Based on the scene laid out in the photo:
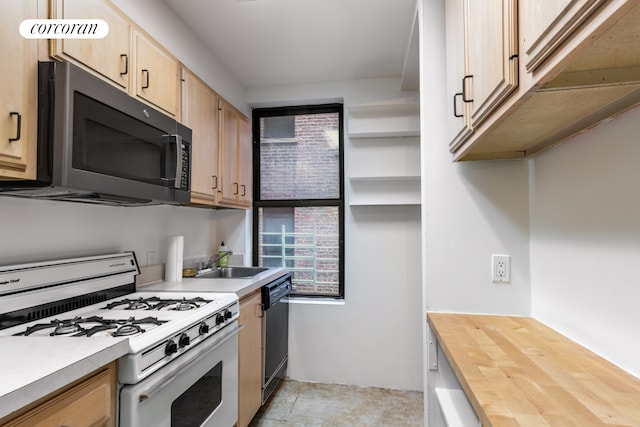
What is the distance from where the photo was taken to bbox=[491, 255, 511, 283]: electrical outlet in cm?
147

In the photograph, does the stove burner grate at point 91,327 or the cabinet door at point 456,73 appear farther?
the cabinet door at point 456,73

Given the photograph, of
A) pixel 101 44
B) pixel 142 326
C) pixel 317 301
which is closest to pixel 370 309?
pixel 317 301

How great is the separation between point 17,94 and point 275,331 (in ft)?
6.68

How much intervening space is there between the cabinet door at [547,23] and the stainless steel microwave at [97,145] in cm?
138

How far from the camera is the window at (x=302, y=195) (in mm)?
2973

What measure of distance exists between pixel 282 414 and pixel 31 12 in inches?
99.2

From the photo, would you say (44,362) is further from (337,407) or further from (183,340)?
(337,407)

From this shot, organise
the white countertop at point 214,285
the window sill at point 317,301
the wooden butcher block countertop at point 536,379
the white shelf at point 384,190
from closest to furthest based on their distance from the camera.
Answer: the wooden butcher block countertop at point 536,379
the white countertop at point 214,285
the white shelf at point 384,190
the window sill at point 317,301

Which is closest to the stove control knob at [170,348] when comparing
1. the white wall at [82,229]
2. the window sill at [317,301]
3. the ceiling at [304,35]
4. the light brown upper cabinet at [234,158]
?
the white wall at [82,229]

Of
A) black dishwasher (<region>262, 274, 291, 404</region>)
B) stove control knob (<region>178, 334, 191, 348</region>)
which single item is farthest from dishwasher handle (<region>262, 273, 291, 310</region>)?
stove control knob (<region>178, 334, 191, 348</region>)

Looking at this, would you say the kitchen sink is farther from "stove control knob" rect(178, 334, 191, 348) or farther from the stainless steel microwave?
"stove control knob" rect(178, 334, 191, 348)

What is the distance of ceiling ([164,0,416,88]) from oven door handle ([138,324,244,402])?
1.82 m

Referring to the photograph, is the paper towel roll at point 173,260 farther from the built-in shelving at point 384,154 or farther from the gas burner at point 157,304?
the built-in shelving at point 384,154

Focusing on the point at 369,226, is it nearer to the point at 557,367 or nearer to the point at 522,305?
the point at 522,305
